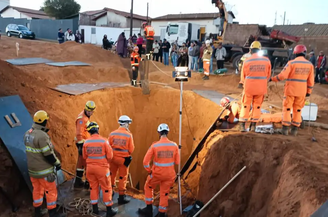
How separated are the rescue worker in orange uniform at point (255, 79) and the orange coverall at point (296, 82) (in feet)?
1.21

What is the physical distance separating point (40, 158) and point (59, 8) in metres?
48.5

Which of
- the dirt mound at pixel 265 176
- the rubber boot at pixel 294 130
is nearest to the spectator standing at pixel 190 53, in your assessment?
the dirt mound at pixel 265 176

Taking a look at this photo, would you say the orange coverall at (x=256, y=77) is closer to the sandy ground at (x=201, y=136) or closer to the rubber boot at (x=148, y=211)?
the sandy ground at (x=201, y=136)

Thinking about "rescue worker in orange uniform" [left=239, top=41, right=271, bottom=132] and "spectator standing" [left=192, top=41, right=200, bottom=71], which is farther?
"spectator standing" [left=192, top=41, right=200, bottom=71]

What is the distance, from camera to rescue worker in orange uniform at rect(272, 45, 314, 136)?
6095 mm

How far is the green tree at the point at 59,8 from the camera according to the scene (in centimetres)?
4631

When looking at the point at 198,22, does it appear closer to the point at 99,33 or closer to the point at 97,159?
the point at 99,33

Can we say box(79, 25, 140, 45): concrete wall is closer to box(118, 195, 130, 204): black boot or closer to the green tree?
the green tree

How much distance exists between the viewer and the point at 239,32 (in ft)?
63.0

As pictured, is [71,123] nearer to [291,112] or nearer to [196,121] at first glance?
[196,121]

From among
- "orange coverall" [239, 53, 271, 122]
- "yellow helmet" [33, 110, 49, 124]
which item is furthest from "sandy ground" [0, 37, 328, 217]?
"yellow helmet" [33, 110, 49, 124]

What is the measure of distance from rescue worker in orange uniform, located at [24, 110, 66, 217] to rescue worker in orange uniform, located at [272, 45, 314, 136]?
529 cm

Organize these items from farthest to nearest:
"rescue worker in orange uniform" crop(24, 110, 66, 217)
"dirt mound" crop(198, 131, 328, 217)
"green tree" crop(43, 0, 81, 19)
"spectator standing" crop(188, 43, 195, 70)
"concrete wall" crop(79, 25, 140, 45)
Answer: "green tree" crop(43, 0, 81, 19) → "concrete wall" crop(79, 25, 140, 45) → "spectator standing" crop(188, 43, 195, 70) → "rescue worker in orange uniform" crop(24, 110, 66, 217) → "dirt mound" crop(198, 131, 328, 217)

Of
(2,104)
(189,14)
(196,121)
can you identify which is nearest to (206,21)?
(189,14)
